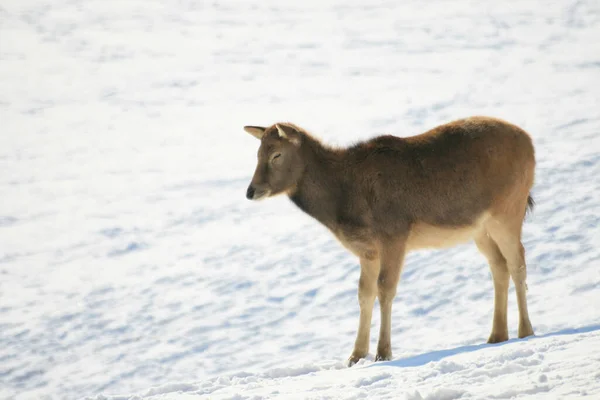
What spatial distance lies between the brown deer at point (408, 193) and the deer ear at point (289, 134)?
0.01 m

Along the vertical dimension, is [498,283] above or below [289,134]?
below

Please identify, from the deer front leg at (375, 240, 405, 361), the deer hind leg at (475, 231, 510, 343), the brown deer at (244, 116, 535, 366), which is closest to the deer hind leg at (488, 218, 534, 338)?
the brown deer at (244, 116, 535, 366)

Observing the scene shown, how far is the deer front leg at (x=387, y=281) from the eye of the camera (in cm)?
1070

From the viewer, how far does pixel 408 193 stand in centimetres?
1085

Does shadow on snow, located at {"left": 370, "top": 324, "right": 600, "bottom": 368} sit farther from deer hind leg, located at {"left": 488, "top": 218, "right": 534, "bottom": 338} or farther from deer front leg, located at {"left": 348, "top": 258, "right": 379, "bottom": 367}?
deer front leg, located at {"left": 348, "top": 258, "right": 379, "bottom": 367}

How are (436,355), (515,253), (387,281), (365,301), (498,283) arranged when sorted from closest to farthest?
(436,355) → (387,281) → (515,253) → (365,301) → (498,283)

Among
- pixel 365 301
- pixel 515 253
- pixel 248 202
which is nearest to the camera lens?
pixel 515 253

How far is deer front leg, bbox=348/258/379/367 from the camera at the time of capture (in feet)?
36.5

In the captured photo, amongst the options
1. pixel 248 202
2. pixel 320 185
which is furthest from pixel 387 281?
pixel 248 202

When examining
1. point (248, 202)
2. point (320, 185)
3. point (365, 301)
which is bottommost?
point (248, 202)

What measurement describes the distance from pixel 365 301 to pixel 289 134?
2182mm

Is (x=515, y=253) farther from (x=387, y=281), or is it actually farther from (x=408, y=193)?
(x=387, y=281)

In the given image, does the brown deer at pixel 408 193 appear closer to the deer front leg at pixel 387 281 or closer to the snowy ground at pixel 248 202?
the deer front leg at pixel 387 281

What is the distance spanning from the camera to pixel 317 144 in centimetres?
1158
